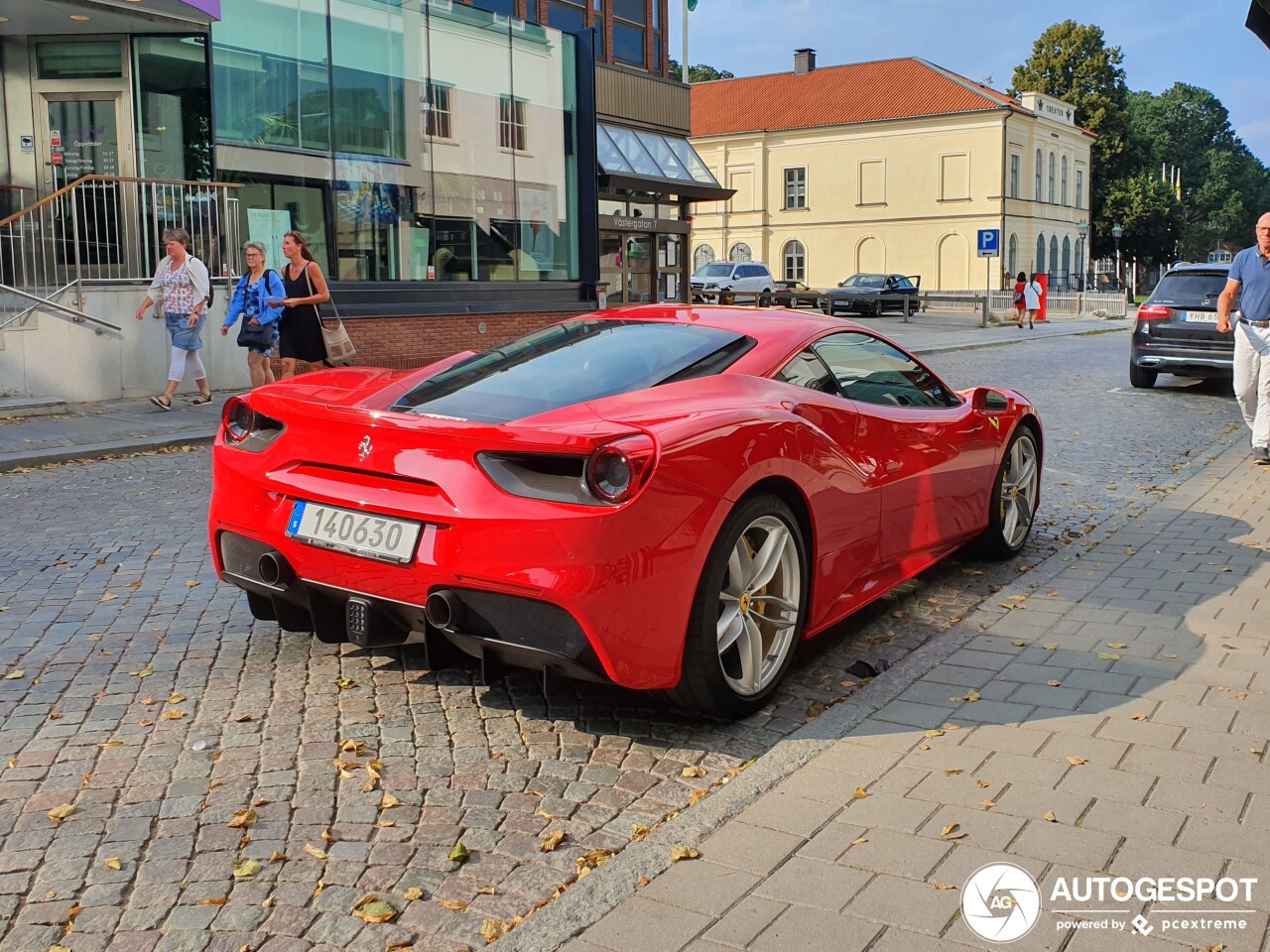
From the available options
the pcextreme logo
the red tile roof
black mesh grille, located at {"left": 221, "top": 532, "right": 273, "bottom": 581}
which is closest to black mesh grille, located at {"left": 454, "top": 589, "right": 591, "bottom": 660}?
black mesh grille, located at {"left": 221, "top": 532, "right": 273, "bottom": 581}

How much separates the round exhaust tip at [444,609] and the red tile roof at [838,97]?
215 ft

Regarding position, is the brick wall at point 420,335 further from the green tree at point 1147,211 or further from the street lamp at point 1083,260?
the green tree at point 1147,211

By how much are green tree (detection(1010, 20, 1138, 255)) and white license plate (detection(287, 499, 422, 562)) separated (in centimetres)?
7941

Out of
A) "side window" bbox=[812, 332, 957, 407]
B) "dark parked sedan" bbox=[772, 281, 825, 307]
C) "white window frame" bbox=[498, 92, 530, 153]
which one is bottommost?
"side window" bbox=[812, 332, 957, 407]

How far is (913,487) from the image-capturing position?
215 inches

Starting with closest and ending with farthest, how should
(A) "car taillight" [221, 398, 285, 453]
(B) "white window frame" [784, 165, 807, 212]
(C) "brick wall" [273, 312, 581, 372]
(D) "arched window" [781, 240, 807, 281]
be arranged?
(A) "car taillight" [221, 398, 285, 453] < (C) "brick wall" [273, 312, 581, 372] < (B) "white window frame" [784, 165, 807, 212] < (D) "arched window" [781, 240, 807, 281]

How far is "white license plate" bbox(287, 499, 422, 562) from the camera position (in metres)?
4.03

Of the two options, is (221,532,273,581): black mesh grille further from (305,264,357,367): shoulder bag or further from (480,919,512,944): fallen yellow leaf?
(305,264,357,367): shoulder bag

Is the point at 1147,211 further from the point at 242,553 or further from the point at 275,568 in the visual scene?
the point at 275,568

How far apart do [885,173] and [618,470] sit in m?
66.9

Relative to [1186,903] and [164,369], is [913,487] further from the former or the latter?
[164,369]

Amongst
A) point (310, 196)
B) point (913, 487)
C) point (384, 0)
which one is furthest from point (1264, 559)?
point (384, 0)

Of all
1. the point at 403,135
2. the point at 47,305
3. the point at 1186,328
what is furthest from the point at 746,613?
the point at 403,135

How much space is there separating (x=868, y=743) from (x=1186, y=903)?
3.95ft
